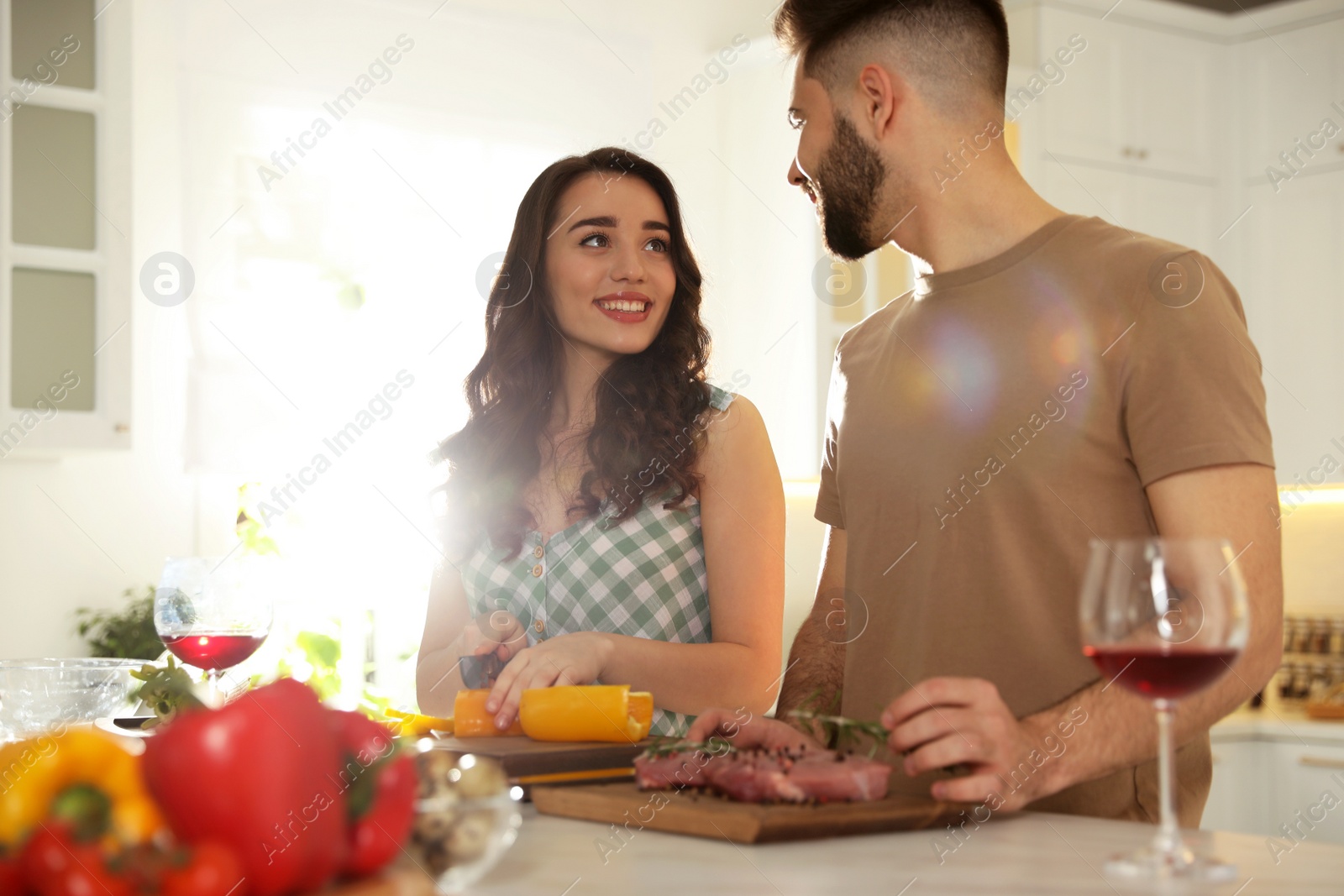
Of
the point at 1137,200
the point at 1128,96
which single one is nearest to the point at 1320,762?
the point at 1137,200

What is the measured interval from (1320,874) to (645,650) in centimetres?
102

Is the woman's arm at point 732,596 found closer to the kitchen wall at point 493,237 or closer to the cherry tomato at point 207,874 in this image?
the cherry tomato at point 207,874

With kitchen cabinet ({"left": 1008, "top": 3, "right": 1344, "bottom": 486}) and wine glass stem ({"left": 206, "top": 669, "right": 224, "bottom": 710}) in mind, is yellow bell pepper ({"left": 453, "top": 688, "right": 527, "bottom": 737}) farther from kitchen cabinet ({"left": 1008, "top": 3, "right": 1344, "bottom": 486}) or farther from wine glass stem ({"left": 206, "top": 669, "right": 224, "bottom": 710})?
kitchen cabinet ({"left": 1008, "top": 3, "right": 1344, "bottom": 486})

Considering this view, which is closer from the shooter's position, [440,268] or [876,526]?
[876,526]

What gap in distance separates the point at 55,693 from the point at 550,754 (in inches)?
24.8

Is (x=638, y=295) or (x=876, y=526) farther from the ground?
(x=638, y=295)

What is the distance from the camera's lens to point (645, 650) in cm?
177

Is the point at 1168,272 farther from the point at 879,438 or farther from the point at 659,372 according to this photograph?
the point at 659,372

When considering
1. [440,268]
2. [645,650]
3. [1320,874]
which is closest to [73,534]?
[440,268]

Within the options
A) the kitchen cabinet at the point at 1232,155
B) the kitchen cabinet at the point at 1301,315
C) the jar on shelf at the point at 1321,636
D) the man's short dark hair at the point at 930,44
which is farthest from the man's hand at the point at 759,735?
the jar on shelf at the point at 1321,636

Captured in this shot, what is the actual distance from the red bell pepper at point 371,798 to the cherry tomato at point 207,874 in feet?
0.21

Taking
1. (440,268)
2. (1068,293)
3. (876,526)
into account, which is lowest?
(876,526)

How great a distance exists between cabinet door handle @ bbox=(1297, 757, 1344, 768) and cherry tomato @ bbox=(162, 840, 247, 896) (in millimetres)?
3422

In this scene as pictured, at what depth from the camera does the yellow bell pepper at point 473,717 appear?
1.36 metres
